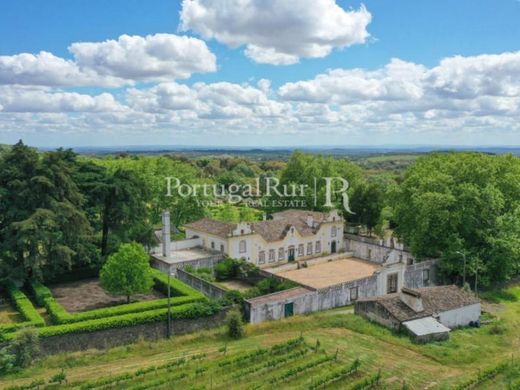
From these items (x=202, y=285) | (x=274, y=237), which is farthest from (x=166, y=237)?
(x=274, y=237)

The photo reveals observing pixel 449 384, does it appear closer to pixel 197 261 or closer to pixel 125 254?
pixel 125 254

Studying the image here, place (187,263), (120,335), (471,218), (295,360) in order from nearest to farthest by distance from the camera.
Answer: (295,360)
(120,335)
(471,218)
(187,263)

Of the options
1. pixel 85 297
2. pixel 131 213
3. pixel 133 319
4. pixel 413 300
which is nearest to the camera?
pixel 133 319

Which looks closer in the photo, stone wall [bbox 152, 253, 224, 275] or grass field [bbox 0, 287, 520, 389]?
grass field [bbox 0, 287, 520, 389]

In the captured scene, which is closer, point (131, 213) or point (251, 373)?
point (251, 373)

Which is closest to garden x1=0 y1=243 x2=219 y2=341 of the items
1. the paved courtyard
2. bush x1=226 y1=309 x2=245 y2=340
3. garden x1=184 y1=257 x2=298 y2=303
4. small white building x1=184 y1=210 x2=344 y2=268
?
bush x1=226 y1=309 x2=245 y2=340

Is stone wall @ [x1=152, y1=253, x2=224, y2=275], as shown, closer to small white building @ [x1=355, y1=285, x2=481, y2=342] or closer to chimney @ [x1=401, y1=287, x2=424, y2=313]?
small white building @ [x1=355, y1=285, x2=481, y2=342]

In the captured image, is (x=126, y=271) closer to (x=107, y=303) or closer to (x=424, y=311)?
(x=107, y=303)
